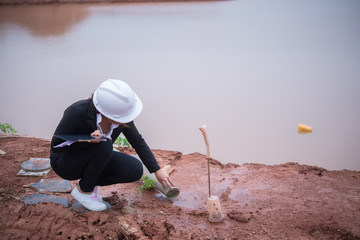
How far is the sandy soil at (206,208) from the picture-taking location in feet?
6.59

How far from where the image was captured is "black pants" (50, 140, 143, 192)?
2.09 metres

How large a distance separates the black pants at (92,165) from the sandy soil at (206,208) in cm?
21

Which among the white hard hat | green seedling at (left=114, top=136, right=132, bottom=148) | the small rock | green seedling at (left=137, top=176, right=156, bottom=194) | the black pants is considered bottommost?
green seedling at (left=114, top=136, right=132, bottom=148)

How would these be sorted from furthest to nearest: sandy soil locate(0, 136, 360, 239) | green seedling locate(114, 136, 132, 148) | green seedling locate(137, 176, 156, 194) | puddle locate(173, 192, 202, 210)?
green seedling locate(114, 136, 132, 148) → green seedling locate(137, 176, 156, 194) → puddle locate(173, 192, 202, 210) → sandy soil locate(0, 136, 360, 239)

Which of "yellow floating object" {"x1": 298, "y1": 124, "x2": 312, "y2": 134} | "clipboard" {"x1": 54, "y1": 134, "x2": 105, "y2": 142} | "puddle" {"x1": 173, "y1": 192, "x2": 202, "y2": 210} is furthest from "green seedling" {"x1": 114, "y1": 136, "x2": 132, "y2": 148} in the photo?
"yellow floating object" {"x1": 298, "y1": 124, "x2": 312, "y2": 134}

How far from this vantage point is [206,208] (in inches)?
95.7

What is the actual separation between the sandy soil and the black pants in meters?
0.21

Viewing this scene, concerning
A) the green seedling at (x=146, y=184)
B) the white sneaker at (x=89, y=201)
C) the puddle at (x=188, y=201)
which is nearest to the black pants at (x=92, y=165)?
the white sneaker at (x=89, y=201)

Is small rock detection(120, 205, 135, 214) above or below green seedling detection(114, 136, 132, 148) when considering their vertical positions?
above

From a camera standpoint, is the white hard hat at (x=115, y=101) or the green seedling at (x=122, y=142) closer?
the white hard hat at (x=115, y=101)

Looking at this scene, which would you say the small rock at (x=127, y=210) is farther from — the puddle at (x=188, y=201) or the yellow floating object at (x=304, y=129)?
the yellow floating object at (x=304, y=129)

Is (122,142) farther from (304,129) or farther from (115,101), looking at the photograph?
(304,129)

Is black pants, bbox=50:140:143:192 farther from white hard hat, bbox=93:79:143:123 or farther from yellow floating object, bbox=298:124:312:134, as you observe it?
yellow floating object, bbox=298:124:312:134

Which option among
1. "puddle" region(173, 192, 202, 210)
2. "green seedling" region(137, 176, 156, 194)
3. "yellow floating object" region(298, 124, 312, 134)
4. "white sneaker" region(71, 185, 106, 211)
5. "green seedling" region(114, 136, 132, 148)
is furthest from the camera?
"yellow floating object" region(298, 124, 312, 134)
